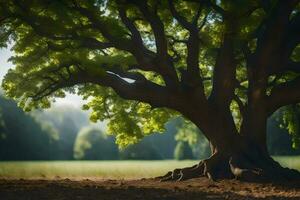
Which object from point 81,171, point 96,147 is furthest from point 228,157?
point 96,147

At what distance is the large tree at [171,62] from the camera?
16.8m

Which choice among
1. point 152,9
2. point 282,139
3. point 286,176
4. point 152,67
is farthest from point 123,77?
point 282,139

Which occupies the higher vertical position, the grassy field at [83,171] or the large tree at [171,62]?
the large tree at [171,62]

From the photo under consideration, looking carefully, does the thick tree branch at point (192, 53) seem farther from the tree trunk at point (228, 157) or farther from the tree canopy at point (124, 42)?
the tree trunk at point (228, 157)

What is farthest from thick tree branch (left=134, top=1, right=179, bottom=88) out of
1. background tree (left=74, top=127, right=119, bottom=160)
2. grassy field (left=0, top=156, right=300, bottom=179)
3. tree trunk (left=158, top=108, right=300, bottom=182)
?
background tree (left=74, top=127, right=119, bottom=160)

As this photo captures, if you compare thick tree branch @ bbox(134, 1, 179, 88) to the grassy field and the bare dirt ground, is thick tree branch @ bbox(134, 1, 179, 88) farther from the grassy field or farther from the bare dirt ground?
the grassy field

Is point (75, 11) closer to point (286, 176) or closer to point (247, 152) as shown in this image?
point (247, 152)

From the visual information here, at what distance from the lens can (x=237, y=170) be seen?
17.8m

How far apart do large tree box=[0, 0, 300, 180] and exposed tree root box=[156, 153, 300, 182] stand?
0.13ft

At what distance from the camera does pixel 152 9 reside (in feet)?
59.2

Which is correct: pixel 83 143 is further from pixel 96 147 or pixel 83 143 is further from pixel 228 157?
pixel 228 157

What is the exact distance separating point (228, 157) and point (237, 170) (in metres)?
1.29

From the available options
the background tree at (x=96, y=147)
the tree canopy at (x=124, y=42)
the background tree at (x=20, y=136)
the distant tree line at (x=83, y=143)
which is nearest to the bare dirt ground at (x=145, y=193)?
the tree canopy at (x=124, y=42)

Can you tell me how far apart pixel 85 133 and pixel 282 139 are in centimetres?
2961
